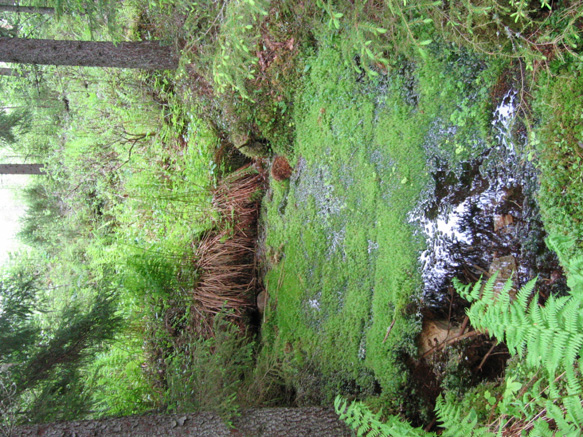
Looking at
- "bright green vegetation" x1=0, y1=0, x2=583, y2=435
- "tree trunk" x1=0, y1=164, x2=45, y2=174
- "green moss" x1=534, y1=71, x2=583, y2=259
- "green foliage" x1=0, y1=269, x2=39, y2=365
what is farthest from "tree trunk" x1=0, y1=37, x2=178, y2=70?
"tree trunk" x1=0, y1=164, x2=45, y2=174

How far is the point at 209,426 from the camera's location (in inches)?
117

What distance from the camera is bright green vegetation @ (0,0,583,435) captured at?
2678 mm

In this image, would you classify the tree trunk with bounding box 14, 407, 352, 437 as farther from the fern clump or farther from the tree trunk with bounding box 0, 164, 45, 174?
the tree trunk with bounding box 0, 164, 45, 174

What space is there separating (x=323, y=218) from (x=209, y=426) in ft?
7.59

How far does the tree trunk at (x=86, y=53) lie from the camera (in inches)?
157

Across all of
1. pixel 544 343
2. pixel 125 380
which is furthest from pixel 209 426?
pixel 125 380

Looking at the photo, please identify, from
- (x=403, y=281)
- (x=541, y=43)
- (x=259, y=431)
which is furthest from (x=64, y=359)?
(x=541, y=43)

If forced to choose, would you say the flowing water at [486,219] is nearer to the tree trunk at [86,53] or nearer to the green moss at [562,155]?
the green moss at [562,155]

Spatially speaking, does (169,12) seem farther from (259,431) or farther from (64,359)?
(259,431)

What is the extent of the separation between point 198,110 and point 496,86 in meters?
4.20

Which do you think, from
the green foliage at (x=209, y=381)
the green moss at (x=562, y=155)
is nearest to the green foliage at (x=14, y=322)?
the green foliage at (x=209, y=381)

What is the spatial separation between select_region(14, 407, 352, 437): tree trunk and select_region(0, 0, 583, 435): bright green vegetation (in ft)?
0.54

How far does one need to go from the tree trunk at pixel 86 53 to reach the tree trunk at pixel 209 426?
129 inches

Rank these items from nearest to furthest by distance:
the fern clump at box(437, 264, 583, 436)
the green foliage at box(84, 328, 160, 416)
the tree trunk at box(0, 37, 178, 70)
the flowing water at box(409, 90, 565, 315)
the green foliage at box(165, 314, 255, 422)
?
the fern clump at box(437, 264, 583, 436), the flowing water at box(409, 90, 565, 315), the green foliage at box(165, 314, 255, 422), the tree trunk at box(0, 37, 178, 70), the green foliage at box(84, 328, 160, 416)
